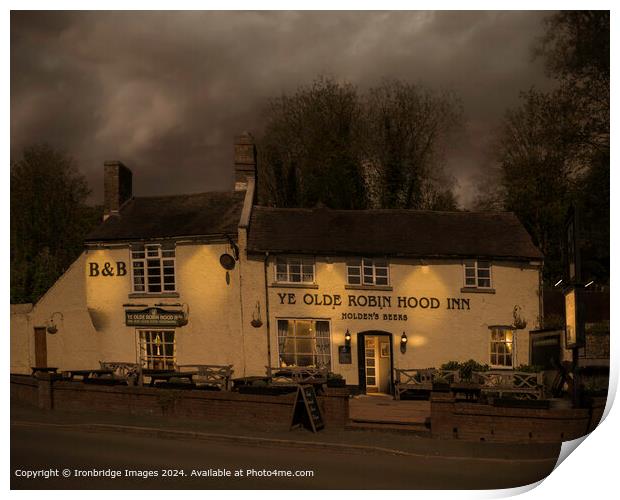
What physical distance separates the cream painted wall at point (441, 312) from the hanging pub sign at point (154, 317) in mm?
991

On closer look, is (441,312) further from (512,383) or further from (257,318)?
(257,318)

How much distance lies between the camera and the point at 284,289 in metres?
8.34

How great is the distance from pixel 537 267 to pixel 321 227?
7.51 feet

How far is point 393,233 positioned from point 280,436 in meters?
2.46

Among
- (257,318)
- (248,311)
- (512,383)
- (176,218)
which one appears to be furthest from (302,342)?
(512,383)

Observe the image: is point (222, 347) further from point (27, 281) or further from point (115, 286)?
point (27, 281)

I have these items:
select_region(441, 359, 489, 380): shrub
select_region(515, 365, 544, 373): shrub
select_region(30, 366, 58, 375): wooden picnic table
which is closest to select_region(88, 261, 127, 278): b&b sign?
select_region(30, 366, 58, 375): wooden picnic table

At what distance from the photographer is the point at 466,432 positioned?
807cm

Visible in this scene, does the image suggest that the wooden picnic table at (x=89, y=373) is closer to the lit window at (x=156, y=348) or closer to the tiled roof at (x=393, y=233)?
the lit window at (x=156, y=348)

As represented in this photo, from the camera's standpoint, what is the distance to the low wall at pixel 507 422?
25.9 ft

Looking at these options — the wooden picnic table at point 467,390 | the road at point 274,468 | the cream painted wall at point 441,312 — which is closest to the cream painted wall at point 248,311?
the cream painted wall at point 441,312

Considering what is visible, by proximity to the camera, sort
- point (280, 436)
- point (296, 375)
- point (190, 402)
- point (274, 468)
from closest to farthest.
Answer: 1. point (274, 468)
2. point (280, 436)
3. point (296, 375)
4. point (190, 402)

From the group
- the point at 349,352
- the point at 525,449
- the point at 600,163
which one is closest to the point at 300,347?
the point at 349,352

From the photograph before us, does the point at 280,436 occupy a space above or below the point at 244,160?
below
